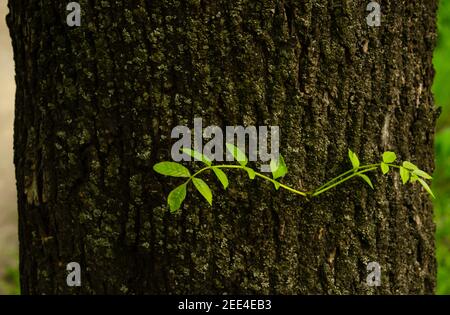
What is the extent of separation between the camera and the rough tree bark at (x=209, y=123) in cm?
180

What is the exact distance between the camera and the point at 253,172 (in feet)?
5.52

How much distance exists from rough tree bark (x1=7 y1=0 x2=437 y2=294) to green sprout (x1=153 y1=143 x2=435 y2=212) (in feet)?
0.12

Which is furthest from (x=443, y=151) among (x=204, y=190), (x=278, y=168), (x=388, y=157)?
(x=204, y=190)

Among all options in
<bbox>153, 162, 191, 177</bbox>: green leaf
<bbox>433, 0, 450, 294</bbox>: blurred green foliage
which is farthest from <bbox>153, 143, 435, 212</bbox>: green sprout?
<bbox>433, 0, 450, 294</bbox>: blurred green foliage

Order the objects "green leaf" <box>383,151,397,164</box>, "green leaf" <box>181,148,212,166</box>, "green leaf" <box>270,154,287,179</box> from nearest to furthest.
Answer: "green leaf" <box>181,148,212,166</box> < "green leaf" <box>270,154,287,179</box> < "green leaf" <box>383,151,397,164</box>

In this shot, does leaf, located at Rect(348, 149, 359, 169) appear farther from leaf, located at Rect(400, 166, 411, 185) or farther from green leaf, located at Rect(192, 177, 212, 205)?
green leaf, located at Rect(192, 177, 212, 205)

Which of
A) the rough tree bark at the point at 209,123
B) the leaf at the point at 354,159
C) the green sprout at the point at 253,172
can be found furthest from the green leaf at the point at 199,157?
the leaf at the point at 354,159

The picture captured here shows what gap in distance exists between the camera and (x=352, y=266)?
6.39 feet

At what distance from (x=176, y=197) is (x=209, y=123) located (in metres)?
0.24

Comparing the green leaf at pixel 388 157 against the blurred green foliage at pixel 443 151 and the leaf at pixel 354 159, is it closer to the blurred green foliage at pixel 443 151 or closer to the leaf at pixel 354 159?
the leaf at pixel 354 159

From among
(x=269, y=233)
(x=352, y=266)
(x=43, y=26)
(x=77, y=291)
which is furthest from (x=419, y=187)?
(x=43, y=26)

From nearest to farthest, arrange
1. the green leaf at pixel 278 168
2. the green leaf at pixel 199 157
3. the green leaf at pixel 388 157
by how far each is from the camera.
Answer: the green leaf at pixel 199 157 < the green leaf at pixel 278 168 < the green leaf at pixel 388 157

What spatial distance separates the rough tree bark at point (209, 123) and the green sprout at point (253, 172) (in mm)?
38

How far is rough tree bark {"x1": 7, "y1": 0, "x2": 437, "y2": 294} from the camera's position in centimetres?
180
